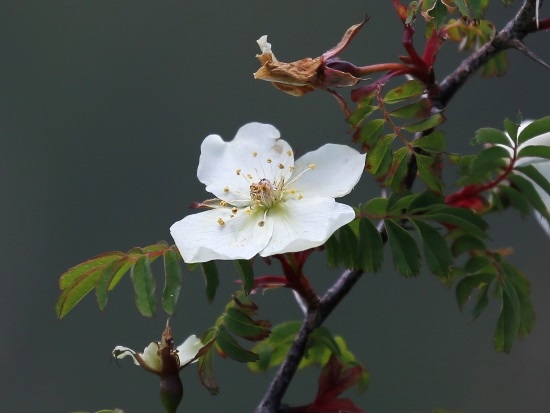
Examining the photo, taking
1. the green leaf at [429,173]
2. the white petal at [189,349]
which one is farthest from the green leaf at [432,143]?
the white petal at [189,349]

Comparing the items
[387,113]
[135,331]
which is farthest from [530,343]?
[387,113]

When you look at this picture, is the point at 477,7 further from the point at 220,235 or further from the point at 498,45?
the point at 220,235

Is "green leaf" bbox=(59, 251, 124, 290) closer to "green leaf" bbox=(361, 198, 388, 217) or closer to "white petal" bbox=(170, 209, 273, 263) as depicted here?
"white petal" bbox=(170, 209, 273, 263)

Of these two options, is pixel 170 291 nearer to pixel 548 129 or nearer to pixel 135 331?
pixel 548 129

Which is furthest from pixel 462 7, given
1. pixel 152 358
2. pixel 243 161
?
pixel 152 358

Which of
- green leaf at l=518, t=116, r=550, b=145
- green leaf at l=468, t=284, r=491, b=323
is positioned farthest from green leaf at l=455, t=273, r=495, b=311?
green leaf at l=518, t=116, r=550, b=145

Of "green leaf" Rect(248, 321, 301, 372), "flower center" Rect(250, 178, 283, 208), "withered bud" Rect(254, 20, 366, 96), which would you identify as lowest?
"green leaf" Rect(248, 321, 301, 372)
